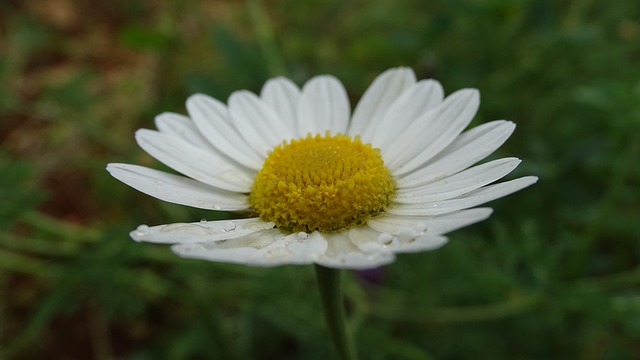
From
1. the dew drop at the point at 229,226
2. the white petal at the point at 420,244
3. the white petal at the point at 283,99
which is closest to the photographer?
the white petal at the point at 420,244

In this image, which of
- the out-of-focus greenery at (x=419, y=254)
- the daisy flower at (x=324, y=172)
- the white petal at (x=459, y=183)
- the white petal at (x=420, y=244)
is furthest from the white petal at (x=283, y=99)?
the white petal at (x=420, y=244)

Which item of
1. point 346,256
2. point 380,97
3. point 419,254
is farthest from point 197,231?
point 419,254

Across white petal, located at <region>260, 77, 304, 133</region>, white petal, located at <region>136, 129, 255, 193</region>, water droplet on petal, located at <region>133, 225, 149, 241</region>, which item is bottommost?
water droplet on petal, located at <region>133, 225, 149, 241</region>

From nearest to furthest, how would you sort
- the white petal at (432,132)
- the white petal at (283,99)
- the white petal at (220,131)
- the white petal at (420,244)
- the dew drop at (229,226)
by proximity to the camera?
1. the white petal at (420,244)
2. the dew drop at (229,226)
3. the white petal at (432,132)
4. the white petal at (220,131)
5. the white petal at (283,99)

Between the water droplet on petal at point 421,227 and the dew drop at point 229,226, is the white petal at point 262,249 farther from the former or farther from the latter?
the water droplet on petal at point 421,227

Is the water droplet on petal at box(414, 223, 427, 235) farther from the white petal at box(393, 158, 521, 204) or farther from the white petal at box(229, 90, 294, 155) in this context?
the white petal at box(229, 90, 294, 155)

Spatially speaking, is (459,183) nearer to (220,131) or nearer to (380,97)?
(380,97)

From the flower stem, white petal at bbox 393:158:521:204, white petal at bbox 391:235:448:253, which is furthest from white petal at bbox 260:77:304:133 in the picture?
white petal at bbox 391:235:448:253
